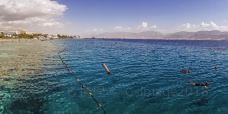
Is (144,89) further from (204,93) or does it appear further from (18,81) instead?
(18,81)

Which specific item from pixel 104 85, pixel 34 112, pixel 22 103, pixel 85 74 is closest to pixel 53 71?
pixel 85 74

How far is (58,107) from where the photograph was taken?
25.7 meters

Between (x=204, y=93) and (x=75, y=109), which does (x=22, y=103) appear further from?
(x=204, y=93)

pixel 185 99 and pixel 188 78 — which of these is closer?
pixel 185 99

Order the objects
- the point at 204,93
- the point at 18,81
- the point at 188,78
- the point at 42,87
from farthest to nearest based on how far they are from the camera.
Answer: the point at 188,78 < the point at 18,81 < the point at 42,87 < the point at 204,93

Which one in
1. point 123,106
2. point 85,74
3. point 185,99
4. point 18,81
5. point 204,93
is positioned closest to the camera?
point 123,106

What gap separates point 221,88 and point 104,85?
16750 millimetres

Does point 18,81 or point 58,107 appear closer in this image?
point 58,107

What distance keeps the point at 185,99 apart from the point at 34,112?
1717 cm

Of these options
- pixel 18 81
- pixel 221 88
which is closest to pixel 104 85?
pixel 18 81

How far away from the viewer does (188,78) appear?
40.5 metres

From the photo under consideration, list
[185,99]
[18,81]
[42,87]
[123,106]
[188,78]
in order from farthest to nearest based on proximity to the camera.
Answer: [188,78] < [18,81] < [42,87] < [185,99] < [123,106]

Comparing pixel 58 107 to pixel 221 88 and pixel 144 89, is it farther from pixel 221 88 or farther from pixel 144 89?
pixel 221 88

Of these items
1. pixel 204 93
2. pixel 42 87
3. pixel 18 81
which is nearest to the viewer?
pixel 204 93
